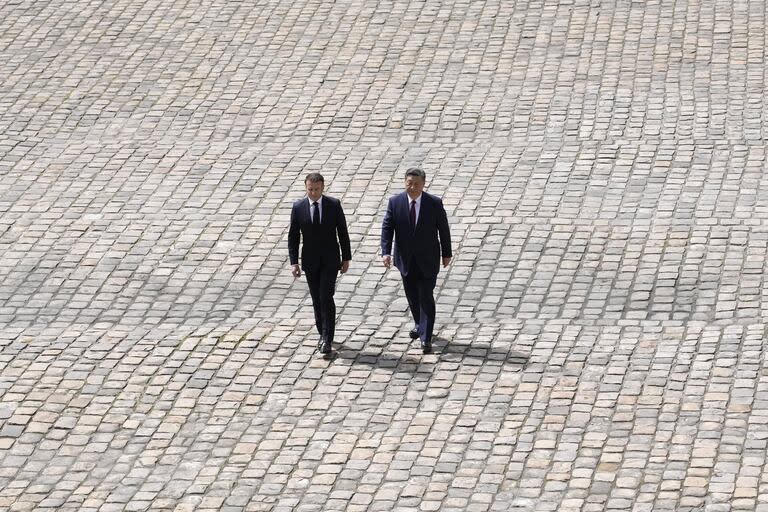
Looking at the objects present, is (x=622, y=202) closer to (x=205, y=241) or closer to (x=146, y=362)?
(x=205, y=241)

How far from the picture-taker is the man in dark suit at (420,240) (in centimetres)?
1172

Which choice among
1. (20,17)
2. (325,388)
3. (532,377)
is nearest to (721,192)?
(532,377)

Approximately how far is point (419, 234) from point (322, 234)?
0.75 metres

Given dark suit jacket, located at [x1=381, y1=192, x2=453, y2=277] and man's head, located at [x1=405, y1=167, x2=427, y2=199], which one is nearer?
man's head, located at [x1=405, y1=167, x2=427, y2=199]

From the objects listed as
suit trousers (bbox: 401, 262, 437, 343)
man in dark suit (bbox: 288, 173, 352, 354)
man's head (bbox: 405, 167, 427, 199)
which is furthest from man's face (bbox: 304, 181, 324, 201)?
suit trousers (bbox: 401, 262, 437, 343)

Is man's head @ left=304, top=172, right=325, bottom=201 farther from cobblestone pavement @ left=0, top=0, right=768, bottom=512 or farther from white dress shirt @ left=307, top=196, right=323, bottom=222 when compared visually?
cobblestone pavement @ left=0, top=0, right=768, bottom=512

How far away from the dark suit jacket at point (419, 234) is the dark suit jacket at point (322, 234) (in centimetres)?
34

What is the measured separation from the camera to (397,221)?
1180 centimetres

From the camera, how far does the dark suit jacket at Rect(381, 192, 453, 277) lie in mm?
11727

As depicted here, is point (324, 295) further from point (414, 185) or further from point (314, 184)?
point (414, 185)

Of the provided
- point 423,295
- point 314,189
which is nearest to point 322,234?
point 314,189

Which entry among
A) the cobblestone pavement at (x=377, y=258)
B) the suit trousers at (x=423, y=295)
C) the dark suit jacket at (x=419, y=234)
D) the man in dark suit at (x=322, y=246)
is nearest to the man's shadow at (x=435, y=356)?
the cobblestone pavement at (x=377, y=258)

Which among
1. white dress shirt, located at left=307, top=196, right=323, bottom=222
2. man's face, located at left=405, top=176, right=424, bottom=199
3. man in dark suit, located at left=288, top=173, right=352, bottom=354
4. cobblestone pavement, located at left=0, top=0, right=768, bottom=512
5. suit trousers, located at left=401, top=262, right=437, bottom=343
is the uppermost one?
man's face, located at left=405, top=176, right=424, bottom=199

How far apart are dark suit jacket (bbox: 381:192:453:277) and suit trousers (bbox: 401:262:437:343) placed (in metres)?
0.05
